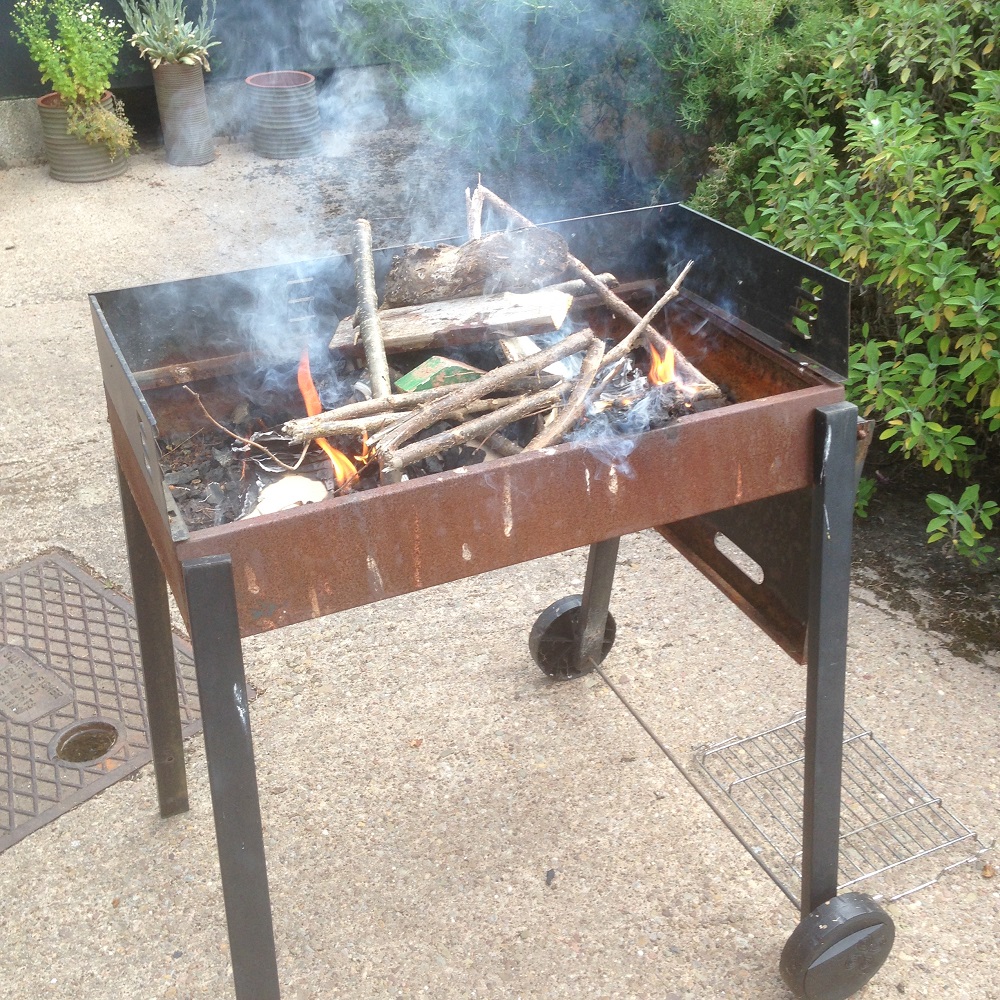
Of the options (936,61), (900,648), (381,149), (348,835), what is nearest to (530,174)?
(381,149)

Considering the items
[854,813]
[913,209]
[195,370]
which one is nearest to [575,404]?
[195,370]

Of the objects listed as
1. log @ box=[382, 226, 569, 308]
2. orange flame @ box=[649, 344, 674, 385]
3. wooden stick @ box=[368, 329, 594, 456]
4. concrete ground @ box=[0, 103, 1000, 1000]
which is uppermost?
log @ box=[382, 226, 569, 308]

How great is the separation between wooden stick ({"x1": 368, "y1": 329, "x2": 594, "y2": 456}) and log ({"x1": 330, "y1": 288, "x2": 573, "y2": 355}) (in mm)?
145

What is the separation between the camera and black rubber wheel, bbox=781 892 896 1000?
1966 mm

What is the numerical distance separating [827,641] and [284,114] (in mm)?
5978

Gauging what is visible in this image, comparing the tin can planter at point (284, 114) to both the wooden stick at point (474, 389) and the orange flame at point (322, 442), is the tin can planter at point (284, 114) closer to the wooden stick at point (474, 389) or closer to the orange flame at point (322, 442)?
the orange flame at point (322, 442)

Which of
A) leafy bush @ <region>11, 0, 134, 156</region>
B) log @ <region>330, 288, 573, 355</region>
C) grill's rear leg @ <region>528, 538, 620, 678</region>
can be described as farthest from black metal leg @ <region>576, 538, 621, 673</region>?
leafy bush @ <region>11, 0, 134, 156</region>

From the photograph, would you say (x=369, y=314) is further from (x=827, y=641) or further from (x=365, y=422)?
(x=827, y=641)

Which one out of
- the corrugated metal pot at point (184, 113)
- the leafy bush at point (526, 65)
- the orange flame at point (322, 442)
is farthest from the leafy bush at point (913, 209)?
the corrugated metal pot at point (184, 113)

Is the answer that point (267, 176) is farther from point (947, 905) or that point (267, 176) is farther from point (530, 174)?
point (947, 905)

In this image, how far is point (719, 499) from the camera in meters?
1.81

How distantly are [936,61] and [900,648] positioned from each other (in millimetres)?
1700

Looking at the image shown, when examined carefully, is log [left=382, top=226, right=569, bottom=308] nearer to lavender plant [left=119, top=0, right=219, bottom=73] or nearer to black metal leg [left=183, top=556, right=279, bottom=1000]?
black metal leg [left=183, top=556, right=279, bottom=1000]

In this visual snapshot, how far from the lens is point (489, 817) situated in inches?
99.3
